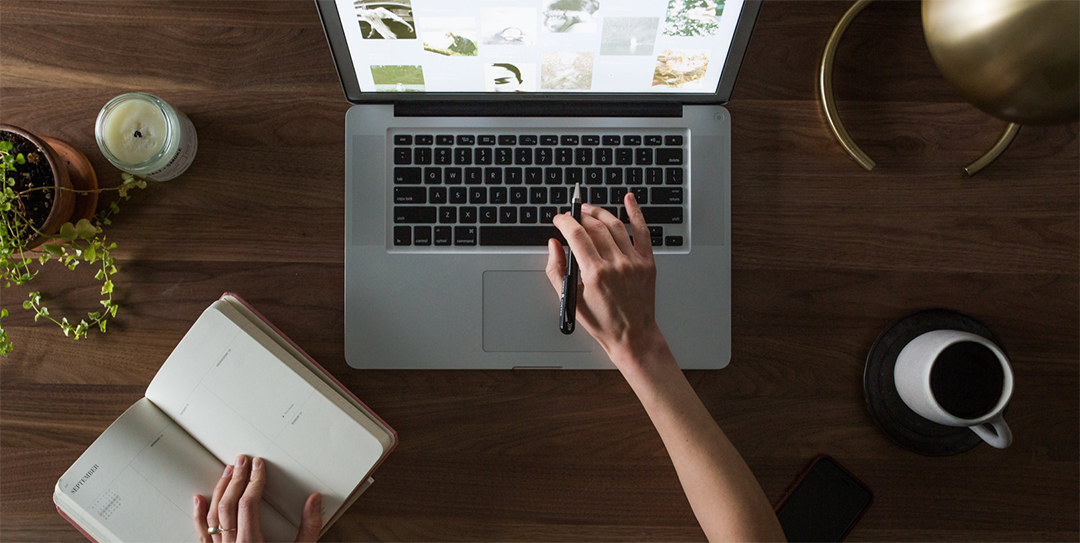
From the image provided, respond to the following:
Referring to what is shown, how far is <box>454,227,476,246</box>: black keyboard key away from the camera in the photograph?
0.75 meters

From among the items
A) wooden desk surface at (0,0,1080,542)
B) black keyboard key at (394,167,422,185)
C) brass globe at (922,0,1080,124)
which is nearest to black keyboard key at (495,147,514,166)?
black keyboard key at (394,167,422,185)

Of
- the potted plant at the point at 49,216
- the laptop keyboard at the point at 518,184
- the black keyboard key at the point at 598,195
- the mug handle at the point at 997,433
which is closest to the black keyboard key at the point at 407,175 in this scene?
the laptop keyboard at the point at 518,184

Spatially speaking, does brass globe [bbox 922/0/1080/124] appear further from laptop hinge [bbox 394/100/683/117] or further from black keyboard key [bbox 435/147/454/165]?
black keyboard key [bbox 435/147/454/165]

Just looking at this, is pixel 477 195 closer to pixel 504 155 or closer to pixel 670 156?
pixel 504 155

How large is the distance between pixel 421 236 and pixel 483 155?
0.43 ft

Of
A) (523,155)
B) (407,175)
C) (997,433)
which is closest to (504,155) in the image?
(523,155)

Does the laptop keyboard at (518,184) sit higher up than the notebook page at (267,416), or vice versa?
the laptop keyboard at (518,184)

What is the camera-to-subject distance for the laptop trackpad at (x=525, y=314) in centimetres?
75

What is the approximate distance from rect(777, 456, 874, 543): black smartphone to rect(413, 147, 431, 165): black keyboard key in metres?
0.63

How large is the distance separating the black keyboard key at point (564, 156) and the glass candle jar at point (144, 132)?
47 cm

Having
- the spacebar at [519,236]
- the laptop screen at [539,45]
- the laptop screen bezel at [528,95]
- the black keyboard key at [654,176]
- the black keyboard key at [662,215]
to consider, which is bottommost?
the spacebar at [519,236]

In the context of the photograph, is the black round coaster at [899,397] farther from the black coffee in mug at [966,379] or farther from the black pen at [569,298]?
the black pen at [569,298]

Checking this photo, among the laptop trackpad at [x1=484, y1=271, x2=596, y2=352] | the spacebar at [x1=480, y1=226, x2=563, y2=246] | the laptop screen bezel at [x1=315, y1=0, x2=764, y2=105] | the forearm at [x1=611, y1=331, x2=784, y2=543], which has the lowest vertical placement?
the forearm at [x1=611, y1=331, x2=784, y2=543]

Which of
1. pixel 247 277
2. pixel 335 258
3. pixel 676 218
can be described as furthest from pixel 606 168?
pixel 247 277
